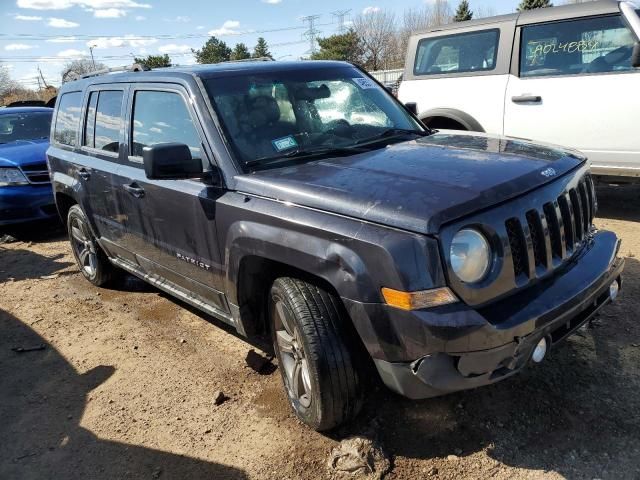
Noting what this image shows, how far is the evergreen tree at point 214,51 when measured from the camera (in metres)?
67.2

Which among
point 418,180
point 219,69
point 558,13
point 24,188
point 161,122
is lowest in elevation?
point 24,188

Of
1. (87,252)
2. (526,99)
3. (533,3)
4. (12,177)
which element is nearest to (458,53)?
(526,99)

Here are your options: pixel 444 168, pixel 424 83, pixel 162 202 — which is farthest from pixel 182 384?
pixel 424 83

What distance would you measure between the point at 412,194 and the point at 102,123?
308cm

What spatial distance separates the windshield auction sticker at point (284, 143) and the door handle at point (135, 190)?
112 cm

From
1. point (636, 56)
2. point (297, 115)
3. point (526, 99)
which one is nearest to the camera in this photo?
point (297, 115)

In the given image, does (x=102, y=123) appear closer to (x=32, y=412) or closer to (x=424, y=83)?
(x=32, y=412)

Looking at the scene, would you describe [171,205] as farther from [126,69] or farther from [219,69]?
[126,69]

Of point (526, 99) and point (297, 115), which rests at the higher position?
point (297, 115)

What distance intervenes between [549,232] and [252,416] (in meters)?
1.92

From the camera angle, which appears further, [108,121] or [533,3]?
[533,3]

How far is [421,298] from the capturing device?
7.07 ft

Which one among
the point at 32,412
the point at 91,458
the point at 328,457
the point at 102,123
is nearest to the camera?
the point at 328,457

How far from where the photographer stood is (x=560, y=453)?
256 centimetres
